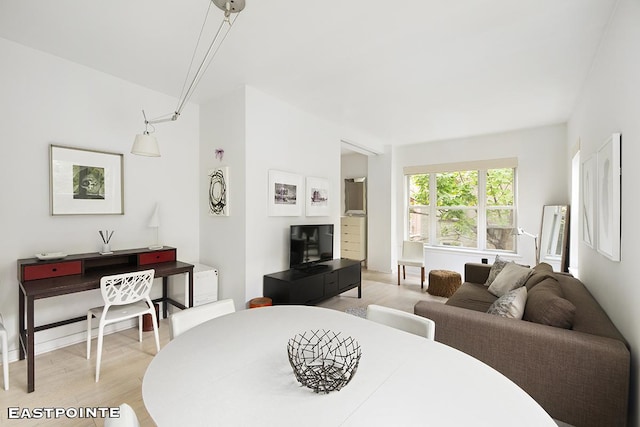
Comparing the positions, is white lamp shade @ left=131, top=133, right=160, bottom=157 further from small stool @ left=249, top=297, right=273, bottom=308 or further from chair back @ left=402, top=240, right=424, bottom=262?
chair back @ left=402, top=240, right=424, bottom=262

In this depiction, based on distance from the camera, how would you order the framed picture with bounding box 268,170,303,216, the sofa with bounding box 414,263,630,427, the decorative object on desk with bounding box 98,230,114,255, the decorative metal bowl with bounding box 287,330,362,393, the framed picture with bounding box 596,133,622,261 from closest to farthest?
the decorative metal bowl with bounding box 287,330,362,393 < the sofa with bounding box 414,263,630,427 < the framed picture with bounding box 596,133,622,261 < the decorative object on desk with bounding box 98,230,114,255 < the framed picture with bounding box 268,170,303,216

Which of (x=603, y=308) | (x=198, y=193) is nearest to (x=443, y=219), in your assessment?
(x=603, y=308)

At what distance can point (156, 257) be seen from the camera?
3.05m

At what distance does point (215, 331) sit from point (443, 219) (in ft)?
17.3

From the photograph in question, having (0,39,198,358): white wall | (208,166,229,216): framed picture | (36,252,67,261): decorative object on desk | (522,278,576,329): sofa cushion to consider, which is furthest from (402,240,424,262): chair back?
(36,252,67,261): decorative object on desk

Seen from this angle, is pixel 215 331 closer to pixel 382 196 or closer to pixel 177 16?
pixel 177 16

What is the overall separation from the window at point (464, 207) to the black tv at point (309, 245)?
267 cm

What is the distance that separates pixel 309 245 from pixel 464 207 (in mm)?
3402

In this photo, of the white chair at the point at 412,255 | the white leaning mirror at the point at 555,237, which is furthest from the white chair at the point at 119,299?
the white leaning mirror at the point at 555,237

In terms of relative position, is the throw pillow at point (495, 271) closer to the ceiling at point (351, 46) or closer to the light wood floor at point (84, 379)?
the ceiling at point (351, 46)

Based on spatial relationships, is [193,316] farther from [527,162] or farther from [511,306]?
[527,162]

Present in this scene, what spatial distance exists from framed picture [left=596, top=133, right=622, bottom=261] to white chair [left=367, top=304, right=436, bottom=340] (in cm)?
129

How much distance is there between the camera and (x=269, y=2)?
75.4 inches

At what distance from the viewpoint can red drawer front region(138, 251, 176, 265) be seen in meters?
2.95
